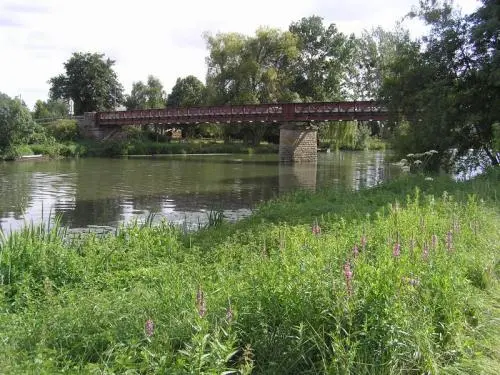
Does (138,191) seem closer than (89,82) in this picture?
Yes

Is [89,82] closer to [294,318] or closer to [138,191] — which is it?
[138,191]

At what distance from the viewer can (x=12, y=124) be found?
170ft

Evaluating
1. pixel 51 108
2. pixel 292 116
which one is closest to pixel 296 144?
pixel 292 116

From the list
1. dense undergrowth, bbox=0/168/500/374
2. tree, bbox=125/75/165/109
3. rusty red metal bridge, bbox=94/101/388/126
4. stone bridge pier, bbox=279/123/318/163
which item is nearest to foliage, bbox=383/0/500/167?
dense undergrowth, bbox=0/168/500/374

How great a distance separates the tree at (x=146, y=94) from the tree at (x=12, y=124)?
4643cm

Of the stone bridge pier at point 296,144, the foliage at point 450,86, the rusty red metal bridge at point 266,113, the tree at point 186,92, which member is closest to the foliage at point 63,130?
the rusty red metal bridge at point 266,113

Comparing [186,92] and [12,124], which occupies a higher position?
[186,92]

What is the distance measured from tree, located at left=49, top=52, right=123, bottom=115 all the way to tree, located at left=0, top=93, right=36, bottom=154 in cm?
2807

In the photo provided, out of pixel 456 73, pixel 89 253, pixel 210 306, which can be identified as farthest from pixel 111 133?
pixel 210 306

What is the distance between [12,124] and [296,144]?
27160 mm

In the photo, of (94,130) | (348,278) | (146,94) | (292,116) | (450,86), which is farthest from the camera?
(146,94)

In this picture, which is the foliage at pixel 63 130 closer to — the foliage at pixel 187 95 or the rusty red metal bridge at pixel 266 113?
the rusty red metal bridge at pixel 266 113

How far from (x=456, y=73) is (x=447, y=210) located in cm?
1844

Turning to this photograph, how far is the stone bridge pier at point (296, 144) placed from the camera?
57125mm
